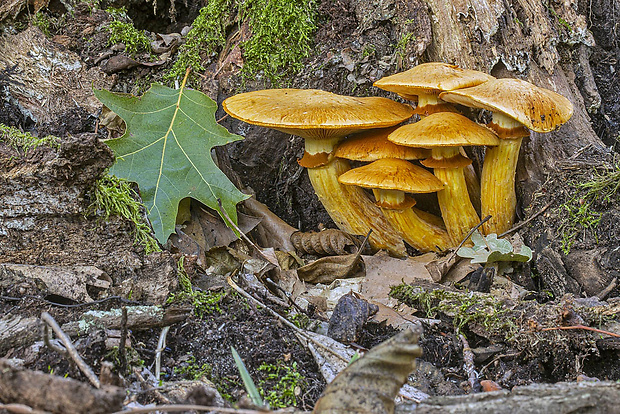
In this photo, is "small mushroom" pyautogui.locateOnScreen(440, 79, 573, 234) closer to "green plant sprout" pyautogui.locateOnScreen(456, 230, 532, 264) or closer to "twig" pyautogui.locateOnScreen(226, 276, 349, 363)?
"green plant sprout" pyautogui.locateOnScreen(456, 230, 532, 264)

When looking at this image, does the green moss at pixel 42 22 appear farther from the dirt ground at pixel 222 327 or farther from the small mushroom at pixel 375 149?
the small mushroom at pixel 375 149

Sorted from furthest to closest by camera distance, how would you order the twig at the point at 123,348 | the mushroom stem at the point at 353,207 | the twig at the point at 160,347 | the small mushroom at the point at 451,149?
the mushroom stem at the point at 353,207 → the small mushroom at the point at 451,149 → the twig at the point at 160,347 → the twig at the point at 123,348

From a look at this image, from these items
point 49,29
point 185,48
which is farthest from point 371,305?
point 49,29

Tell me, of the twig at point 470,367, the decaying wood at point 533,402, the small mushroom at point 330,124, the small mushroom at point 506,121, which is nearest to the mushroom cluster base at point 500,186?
the small mushroom at point 506,121

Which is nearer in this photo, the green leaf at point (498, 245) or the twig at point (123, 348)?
the twig at point (123, 348)

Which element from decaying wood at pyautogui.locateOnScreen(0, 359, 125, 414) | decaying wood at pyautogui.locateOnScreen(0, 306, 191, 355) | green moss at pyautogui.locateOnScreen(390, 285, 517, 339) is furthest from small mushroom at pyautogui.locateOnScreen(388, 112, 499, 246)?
decaying wood at pyautogui.locateOnScreen(0, 359, 125, 414)

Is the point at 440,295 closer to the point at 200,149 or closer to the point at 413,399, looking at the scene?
the point at 413,399
